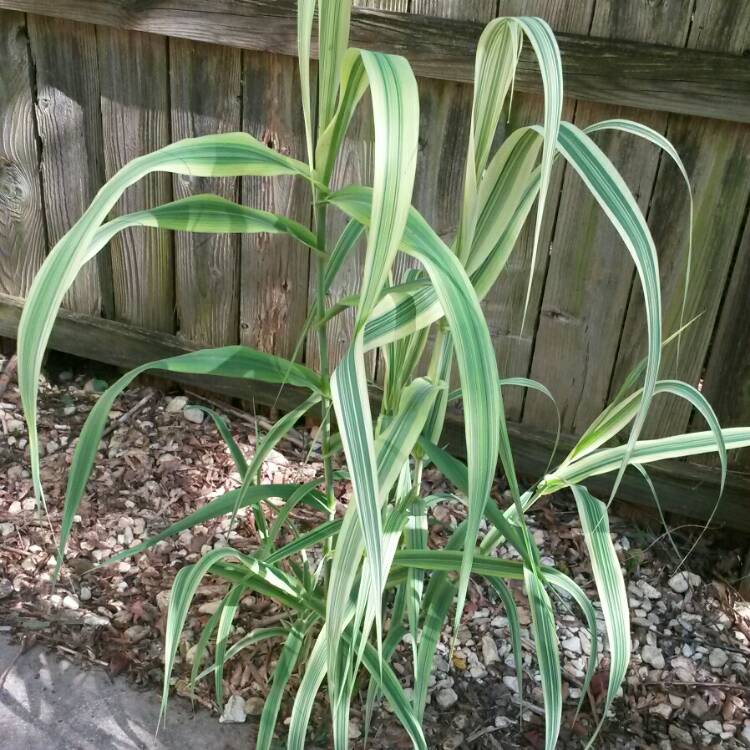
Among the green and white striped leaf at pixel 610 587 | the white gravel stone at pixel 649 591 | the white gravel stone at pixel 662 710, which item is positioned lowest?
the white gravel stone at pixel 662 710

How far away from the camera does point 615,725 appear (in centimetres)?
154

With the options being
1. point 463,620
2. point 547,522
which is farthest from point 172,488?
point 547,522

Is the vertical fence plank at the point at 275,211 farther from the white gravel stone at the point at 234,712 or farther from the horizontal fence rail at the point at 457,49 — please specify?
the white gravel stone at the point at 234,712

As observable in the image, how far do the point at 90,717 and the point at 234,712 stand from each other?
0.25 metres

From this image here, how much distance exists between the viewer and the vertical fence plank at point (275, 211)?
1794 millimetres

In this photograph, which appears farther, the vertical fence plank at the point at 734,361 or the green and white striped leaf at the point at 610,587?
the vertical fence plank at the point at 734,361

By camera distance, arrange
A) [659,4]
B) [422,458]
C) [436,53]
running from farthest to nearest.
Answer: [436,53], [659,4], [422,458]

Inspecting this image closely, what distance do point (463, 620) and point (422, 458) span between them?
67 cm

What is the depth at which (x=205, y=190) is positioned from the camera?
195cm

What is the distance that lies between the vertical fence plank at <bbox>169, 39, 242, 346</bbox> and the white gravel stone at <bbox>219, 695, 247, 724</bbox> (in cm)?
91

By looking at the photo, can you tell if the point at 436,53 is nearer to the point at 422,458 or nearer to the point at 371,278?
the point at 422,458

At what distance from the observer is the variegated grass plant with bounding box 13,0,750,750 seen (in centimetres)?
73

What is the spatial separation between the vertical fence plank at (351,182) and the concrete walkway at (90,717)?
0.86 m

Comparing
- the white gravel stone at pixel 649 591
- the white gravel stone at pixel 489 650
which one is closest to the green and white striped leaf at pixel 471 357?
→ the white gravel stone at pixel 489 650
